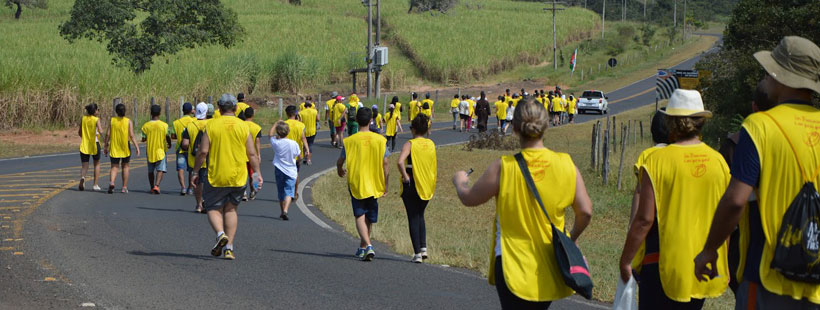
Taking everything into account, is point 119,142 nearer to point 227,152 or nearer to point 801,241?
point 227,152

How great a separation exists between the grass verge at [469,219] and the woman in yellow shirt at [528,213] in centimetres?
383

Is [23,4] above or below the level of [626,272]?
above

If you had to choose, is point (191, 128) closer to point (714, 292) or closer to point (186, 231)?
point (186, 231)

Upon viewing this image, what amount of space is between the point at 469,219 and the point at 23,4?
78.8 m

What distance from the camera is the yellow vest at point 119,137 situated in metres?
17.3

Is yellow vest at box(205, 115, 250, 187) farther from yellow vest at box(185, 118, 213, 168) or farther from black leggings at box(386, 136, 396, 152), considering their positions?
black leggings at box(386, 136, 396, 152)

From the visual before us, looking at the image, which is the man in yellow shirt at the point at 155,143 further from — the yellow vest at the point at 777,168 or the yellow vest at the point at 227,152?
the yellow vest at the point at 777,168

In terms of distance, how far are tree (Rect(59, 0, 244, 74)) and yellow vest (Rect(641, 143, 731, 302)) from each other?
37.1 meters

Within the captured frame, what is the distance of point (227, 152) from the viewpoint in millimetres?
10547

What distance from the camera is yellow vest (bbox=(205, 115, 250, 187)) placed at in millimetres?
10461

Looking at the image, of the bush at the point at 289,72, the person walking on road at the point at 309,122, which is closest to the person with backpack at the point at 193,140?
the person walking on road at the point at 309,122

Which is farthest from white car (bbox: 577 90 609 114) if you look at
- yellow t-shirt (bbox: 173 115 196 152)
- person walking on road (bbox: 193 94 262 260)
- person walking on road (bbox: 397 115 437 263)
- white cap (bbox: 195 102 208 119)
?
person walking on road (bbox: 193 94 262 260)

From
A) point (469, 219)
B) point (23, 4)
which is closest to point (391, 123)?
point (469, 219)

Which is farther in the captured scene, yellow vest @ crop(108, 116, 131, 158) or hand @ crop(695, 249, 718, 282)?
yellow vest @ crop(108, 116, 131, 158)
